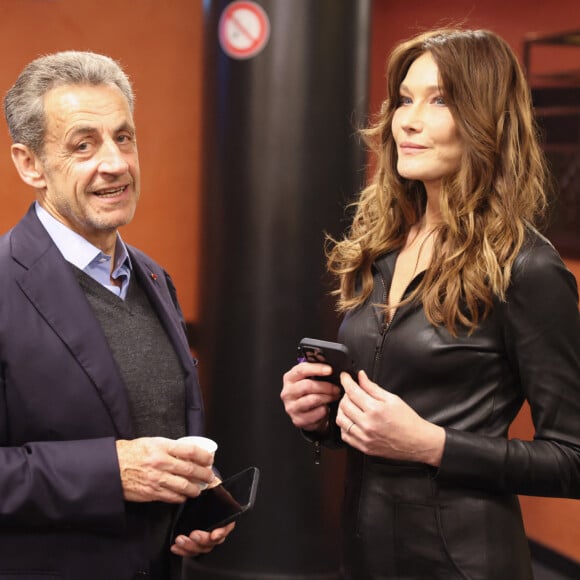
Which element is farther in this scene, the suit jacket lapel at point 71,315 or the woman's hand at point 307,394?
the woman's hand at point 307,394

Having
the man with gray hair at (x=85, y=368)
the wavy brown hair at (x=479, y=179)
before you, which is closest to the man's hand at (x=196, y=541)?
the man with gray hair at (x=85, y=368)

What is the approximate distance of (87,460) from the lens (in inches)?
64.8

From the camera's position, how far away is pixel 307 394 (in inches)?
78.5

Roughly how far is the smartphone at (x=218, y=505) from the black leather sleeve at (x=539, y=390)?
41 centimetres

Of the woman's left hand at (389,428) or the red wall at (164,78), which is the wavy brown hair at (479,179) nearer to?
the woman's left hand at (389,428)

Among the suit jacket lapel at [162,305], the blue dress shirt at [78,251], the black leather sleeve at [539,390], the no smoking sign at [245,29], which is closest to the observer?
Answer: the black leather sleeve at [539,390]

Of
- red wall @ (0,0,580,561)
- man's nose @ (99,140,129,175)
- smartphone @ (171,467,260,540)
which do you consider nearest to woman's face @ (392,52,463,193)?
man's nose @ (99,140,129,175)

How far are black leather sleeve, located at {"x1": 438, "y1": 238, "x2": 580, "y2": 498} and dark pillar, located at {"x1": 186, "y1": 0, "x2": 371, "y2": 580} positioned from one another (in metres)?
1.99

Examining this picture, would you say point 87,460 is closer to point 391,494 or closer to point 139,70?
point 391,494

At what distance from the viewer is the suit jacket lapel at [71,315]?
1.71m

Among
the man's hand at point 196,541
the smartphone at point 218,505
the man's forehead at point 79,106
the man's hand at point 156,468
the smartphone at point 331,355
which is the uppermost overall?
the man's forehead at point 79,106

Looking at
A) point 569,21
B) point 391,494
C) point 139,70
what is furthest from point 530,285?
point 139,70

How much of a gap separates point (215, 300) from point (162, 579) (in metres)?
2.07

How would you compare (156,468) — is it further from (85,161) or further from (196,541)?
(85,161)
